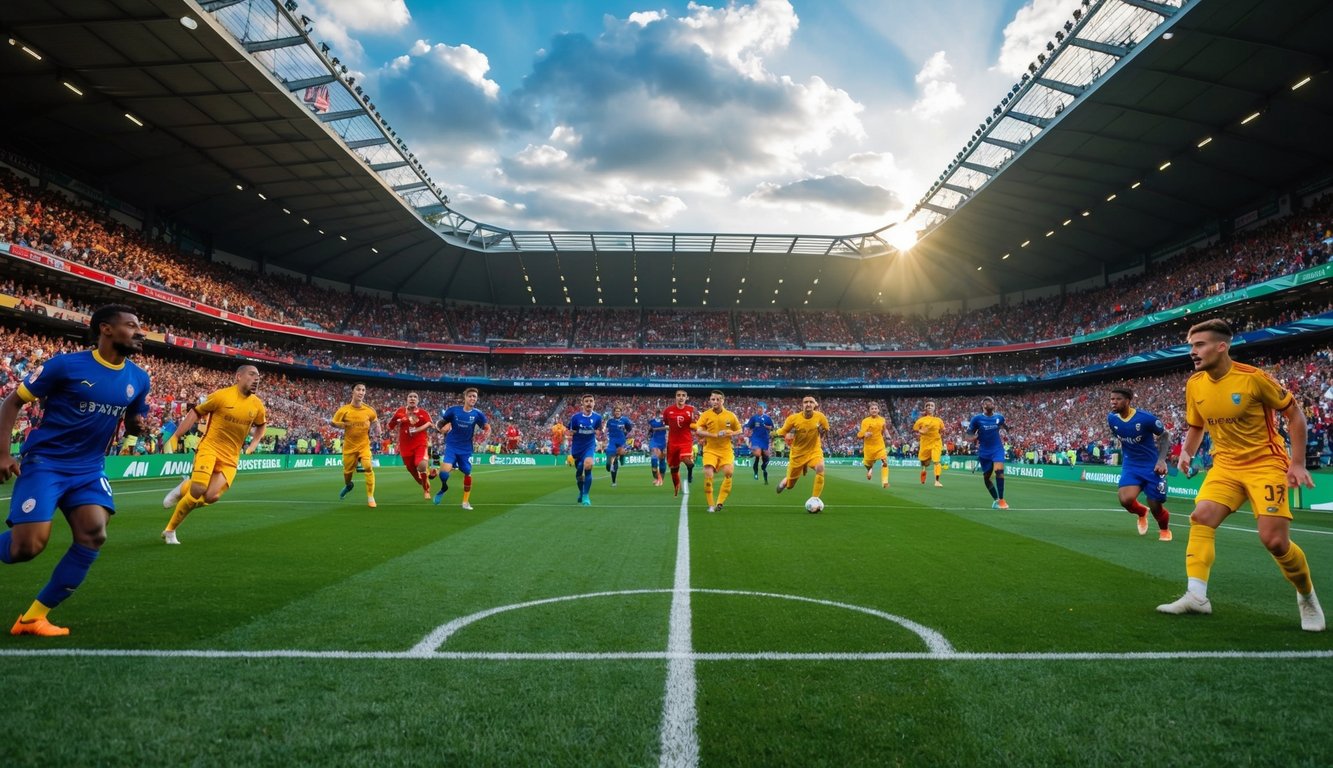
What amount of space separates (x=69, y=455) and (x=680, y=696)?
4.48m

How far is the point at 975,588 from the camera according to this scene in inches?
248

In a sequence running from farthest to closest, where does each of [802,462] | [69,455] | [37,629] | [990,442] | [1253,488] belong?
[990,442] → [802,462] → [1253,488] → [69,455] → [37,629]

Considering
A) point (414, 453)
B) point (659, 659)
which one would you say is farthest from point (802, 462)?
point (659, 659)

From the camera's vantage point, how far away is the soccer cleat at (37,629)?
441cm

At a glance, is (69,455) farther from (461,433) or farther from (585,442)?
(585,442)

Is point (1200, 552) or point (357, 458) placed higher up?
point (1200, 552)

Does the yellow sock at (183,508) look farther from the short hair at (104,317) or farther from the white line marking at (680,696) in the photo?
the white line marking at (680,696)

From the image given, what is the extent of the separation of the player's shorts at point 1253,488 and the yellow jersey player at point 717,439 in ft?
26.5

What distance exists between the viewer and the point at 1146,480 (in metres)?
10.3

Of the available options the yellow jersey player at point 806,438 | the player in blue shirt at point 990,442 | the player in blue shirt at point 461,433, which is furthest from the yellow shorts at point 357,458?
the player in blue shirt at point 990,442

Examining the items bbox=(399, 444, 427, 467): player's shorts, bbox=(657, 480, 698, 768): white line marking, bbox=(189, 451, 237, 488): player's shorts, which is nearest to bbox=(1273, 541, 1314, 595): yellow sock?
bbox=(657, 480, 698, 768): white line marking

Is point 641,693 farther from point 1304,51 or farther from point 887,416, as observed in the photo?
point 887,416

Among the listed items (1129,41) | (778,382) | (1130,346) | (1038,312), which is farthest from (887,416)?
(1129,41)

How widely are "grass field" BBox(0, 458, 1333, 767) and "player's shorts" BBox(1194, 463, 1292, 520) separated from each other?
0.84 m
